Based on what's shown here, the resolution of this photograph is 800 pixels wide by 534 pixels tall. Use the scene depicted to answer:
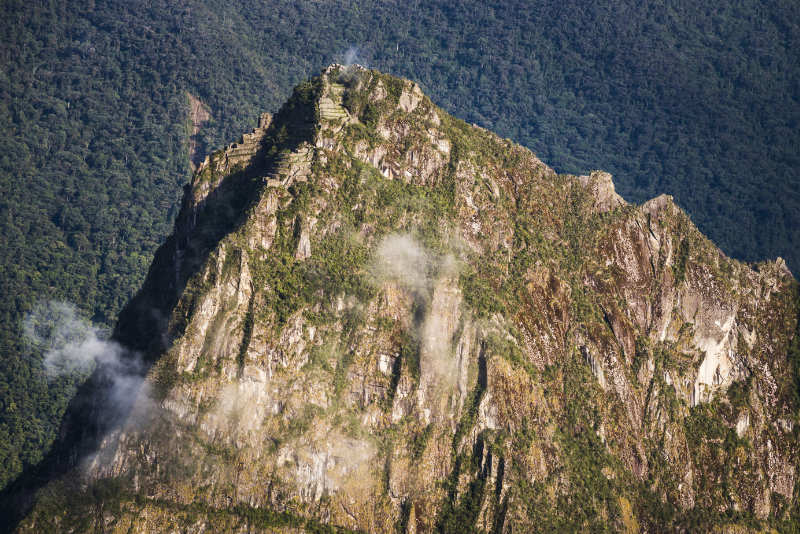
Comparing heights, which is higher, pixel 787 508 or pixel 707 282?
pixel 707 282

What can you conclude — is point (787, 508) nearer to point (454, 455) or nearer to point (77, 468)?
point (454, 455)

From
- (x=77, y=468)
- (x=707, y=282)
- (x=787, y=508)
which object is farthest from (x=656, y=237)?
(x=77, y=468)

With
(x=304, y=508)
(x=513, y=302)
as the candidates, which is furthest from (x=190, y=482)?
(x=513, y=302)

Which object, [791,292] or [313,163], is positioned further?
[791,292]

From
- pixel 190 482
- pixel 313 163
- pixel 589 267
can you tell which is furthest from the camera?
pixel 589 267

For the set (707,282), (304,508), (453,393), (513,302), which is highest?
(707,282)

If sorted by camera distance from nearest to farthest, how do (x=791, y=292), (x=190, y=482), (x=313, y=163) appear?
(x=190, y=482) < (x=313, y=163) < (x=791, y=292)
